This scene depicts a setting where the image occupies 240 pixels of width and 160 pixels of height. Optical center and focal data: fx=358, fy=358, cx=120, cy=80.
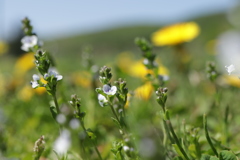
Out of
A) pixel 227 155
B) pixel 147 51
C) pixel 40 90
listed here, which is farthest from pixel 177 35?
pixel 227 155

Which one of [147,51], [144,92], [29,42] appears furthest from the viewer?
[144,92]

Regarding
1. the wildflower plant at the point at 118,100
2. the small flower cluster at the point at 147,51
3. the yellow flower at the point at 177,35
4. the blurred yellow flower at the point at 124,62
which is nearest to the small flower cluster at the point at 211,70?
the small flower cluster at the point at 147,51

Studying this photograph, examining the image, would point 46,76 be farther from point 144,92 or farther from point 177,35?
point 177,35

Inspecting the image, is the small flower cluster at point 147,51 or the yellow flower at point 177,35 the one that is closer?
the small flower cluster at point 147,51

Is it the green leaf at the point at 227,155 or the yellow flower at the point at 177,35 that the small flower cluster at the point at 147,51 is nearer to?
the green leaf at the point at 227,155

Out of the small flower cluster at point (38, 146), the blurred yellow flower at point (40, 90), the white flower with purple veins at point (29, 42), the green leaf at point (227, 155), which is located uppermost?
the blurred yellow flower at point (40, 90)

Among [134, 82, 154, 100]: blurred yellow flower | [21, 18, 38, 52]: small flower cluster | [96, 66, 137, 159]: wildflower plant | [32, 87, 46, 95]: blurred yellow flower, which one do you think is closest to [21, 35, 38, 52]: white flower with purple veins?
[21, 18, 38, 52]: small flower cluster

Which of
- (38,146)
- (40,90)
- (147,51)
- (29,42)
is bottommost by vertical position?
(38,146)

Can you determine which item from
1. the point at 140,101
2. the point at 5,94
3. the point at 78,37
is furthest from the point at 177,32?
the point at 78,37

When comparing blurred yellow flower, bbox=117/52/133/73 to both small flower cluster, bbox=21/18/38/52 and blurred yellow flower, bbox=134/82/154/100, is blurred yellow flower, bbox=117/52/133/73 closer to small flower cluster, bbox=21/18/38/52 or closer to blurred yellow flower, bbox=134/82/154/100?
blurred yellow flower, bbox=134/82/154/100

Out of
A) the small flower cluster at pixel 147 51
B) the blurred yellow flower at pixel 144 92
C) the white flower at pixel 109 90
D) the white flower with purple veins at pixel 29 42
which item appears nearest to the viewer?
the white flower at pixel 109 90

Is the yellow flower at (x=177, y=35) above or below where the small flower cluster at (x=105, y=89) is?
above
